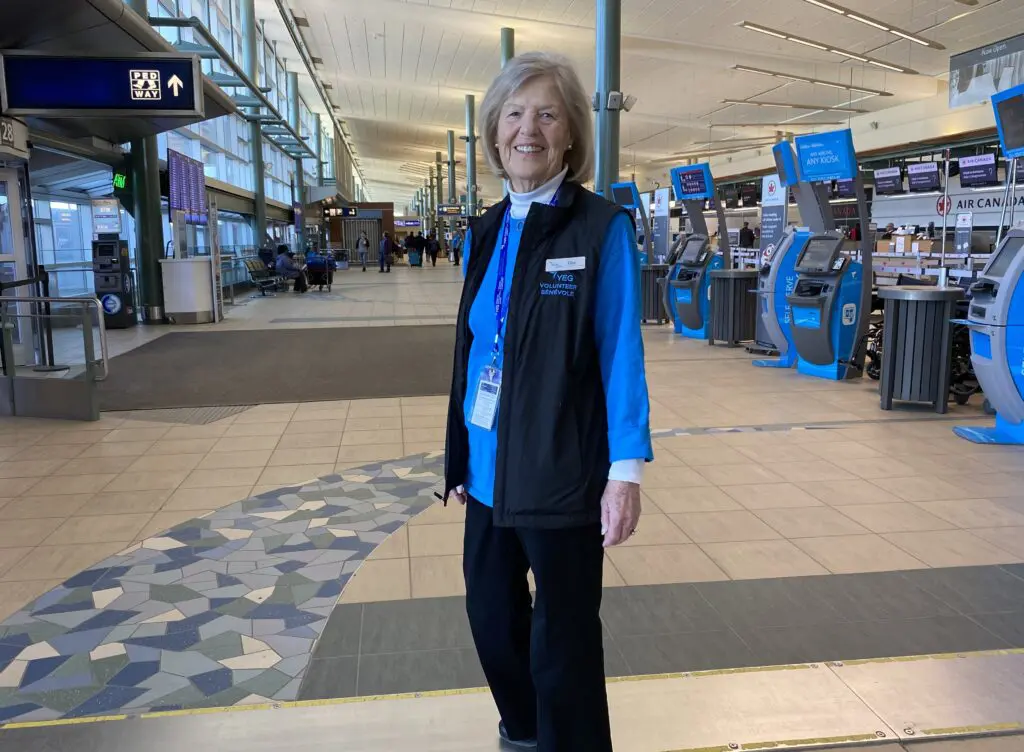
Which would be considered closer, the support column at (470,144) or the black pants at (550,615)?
the black pants at (550,615)

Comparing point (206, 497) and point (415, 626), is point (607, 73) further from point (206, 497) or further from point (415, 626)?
point (415, 626)

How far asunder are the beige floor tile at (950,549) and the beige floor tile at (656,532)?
857mm

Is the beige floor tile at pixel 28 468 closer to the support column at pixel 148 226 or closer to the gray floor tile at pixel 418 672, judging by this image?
the gray floor tile at pixel 418 672

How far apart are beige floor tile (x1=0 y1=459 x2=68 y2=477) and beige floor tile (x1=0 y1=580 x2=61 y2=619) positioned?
156 cm

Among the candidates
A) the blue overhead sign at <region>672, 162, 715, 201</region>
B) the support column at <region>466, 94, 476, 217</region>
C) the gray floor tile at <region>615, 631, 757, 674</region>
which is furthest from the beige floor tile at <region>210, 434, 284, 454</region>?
the support column at <region>466, 94, 476, 217</region>

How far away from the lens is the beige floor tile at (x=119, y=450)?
4766mm

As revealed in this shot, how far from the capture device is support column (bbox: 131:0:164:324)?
A: 37.5ft

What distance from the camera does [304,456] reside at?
15.5ft

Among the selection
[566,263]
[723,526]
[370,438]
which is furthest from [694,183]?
[566,263]

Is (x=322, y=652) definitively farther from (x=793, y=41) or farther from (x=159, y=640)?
(x=793, y=41)

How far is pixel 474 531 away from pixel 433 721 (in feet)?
2.28

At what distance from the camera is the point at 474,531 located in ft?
5.30

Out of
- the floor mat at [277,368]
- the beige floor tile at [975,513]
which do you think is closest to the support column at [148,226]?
the floor mat at [277,368]

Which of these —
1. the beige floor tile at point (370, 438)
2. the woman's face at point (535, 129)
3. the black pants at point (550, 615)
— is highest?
the woman's face at point (535, 129)
